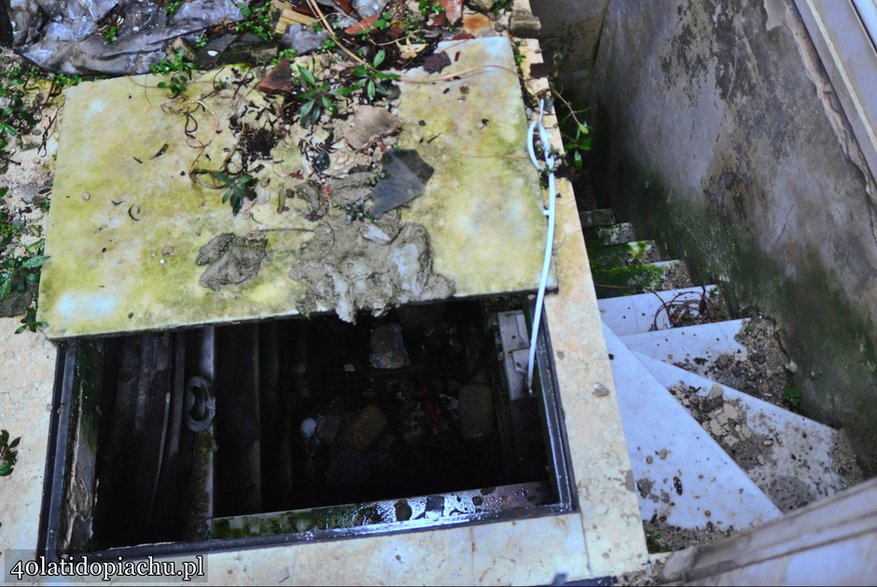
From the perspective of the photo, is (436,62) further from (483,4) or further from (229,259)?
(229,259)

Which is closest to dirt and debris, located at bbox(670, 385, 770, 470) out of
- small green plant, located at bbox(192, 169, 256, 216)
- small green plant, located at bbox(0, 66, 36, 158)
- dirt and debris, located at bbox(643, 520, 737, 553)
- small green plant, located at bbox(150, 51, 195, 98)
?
dirt and debris, located at bbox(643, 520, 737, 553)

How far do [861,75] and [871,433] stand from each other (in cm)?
151

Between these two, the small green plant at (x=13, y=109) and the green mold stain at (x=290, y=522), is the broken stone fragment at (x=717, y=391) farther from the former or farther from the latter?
the small green plant at (x=13, y=109)

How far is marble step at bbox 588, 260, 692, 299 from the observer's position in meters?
4.23

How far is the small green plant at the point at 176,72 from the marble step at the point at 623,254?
115 inches

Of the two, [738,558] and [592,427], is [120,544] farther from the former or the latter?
[738,558]

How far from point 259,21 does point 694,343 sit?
2.83 m

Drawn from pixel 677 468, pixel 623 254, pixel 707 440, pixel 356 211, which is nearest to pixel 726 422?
pixel 707 440

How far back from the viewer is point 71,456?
235cm

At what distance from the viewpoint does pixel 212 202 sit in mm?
2508

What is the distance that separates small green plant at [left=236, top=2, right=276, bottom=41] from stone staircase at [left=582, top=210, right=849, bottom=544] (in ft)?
7.13

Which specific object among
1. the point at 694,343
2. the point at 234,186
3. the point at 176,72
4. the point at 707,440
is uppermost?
the point at 176,72

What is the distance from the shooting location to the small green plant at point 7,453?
223 centimetres

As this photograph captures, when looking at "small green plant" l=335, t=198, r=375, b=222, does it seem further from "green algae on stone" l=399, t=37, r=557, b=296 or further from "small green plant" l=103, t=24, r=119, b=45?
"small green plant" l=103, t=24, r=119, b=45
